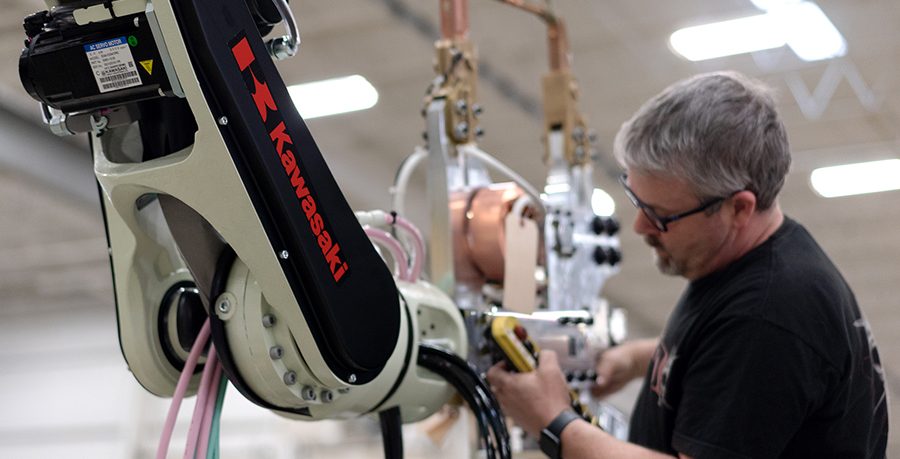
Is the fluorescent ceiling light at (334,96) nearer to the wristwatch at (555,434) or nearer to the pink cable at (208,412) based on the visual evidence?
the wristwatch at (555,434)

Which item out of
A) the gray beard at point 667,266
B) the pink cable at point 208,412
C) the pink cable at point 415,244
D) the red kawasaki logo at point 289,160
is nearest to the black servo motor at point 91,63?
the red kawasaki logo at point 289,160

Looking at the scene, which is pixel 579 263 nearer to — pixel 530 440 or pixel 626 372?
pixel 626 372

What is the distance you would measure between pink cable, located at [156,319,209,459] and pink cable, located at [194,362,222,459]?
34 millimetres

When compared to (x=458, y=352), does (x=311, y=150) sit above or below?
above

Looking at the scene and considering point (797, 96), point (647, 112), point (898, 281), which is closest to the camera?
point (647, 112)

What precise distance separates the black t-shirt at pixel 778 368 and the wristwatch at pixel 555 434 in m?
0.17

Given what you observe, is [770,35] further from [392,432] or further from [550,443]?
[392,432]

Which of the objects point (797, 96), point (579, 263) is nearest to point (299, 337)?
point (579, 263)

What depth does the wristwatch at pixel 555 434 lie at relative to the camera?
1905mm

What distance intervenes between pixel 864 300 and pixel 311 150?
1202 centimetres

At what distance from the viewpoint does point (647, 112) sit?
190 cm

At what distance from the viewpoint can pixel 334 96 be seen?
7730mm

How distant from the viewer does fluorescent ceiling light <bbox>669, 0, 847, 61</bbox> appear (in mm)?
6121

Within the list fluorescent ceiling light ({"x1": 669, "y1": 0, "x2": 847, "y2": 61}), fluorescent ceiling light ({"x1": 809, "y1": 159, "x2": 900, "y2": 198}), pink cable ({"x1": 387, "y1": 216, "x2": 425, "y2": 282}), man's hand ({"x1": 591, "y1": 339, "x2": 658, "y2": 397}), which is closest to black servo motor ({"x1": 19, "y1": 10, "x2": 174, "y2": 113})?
pink cable ({"x1": 387, "y1": 216, "x2": 425, "y2": 282})
